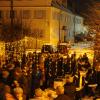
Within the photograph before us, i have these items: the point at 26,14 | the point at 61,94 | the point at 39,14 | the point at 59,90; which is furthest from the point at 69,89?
the point at 26,14

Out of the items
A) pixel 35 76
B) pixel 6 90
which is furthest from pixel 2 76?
pixel 6 90

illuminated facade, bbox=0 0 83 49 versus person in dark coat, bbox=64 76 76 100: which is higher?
illuminated facade, bbox=0 0 83 49

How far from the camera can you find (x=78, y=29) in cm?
8125

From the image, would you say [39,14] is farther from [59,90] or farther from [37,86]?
[59,90]

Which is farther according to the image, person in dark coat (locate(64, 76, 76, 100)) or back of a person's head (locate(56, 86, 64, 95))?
person in dark coat (locate(64, 76, 76, 100))

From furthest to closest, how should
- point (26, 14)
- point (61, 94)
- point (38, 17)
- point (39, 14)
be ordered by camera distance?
point (26, 14)
point (38, 17)
point (39, 14)
point (61, 94)

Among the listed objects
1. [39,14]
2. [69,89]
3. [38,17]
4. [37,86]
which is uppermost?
[39,14]

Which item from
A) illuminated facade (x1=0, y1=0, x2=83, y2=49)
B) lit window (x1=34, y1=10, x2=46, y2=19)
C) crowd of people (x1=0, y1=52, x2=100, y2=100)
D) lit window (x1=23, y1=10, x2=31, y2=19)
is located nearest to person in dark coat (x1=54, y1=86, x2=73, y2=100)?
crowd of people (x1=0, y1=52, x2=100, y2=100)

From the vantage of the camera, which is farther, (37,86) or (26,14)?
(26,14)

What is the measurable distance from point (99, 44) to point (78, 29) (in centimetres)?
6410

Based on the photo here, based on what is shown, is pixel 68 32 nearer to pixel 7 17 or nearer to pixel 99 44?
pixel 7 17

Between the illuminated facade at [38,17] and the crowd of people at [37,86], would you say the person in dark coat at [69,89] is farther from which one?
the illuminated facade at [38,17]

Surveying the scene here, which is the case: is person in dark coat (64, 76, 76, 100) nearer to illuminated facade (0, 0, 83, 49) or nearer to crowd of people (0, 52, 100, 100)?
crowd of people (0, 52, 100, 100)

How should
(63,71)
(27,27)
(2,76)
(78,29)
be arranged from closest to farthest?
(2,76) < (63,71) < (27,27) < (78,29)
